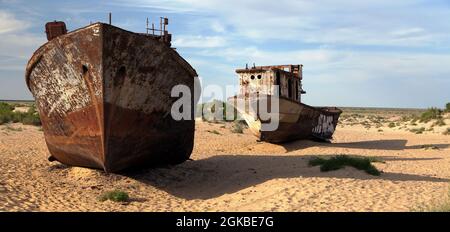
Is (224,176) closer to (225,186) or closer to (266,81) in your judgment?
(225,186)

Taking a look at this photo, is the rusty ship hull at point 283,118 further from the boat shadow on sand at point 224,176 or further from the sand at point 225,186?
the boat shadow on sand at point 224,176

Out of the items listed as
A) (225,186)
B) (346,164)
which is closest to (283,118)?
(346,164)

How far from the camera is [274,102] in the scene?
1502cm

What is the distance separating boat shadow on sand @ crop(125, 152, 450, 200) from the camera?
30.0ft

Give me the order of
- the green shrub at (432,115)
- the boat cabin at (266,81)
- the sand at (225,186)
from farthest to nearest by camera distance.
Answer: the green shrub at (432,115) < the boat cabin at (266,81) < the sand at (225,186)

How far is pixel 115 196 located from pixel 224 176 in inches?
138

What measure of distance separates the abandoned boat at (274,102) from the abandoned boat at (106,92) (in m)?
6.11

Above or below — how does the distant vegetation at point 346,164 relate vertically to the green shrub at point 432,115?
below

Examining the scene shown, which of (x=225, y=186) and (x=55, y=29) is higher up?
(x=55, y=29)

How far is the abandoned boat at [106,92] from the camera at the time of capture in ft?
25.6

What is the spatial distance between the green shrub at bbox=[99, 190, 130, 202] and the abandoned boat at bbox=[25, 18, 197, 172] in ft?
1.97

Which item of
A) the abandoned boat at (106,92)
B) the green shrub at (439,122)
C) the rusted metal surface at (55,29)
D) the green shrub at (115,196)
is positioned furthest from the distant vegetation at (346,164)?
the green shrub at (439,122)

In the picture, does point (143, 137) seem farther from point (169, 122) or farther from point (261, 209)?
point (261, 209)

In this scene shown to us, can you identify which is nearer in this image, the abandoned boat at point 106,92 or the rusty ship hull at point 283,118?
the abandoned boat at point 106,92
